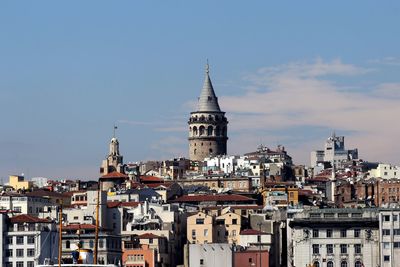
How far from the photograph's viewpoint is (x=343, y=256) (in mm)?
115000

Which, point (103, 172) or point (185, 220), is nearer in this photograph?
point (185, 220)

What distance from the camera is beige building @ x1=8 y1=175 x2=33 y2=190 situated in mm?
165125

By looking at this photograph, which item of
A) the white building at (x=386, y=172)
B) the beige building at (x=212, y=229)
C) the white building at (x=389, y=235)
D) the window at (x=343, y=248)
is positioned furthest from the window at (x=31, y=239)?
the white building at (x=386, y=172)

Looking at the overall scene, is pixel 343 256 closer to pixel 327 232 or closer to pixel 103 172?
pixel 327 232

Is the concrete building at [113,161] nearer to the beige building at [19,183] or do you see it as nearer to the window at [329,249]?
the beige building at [19,183]

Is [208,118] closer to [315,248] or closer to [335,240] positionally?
[315,248]

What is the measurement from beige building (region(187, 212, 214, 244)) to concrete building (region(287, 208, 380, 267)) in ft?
28.2

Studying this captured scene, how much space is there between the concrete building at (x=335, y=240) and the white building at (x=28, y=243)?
15574 mm

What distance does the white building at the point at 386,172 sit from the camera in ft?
592

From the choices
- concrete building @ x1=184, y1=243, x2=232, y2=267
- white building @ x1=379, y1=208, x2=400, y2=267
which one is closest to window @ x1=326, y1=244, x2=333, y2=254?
white building @ x1=379, y1=208, x2=400, y2=267

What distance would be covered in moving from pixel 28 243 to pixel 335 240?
1952 centimetres

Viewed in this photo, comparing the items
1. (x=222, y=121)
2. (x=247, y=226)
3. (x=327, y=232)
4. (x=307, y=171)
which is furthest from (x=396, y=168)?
(x=327, y=232)

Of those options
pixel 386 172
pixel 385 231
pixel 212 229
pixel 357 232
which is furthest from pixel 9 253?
pixel 386 172

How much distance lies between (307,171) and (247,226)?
63809 mm
